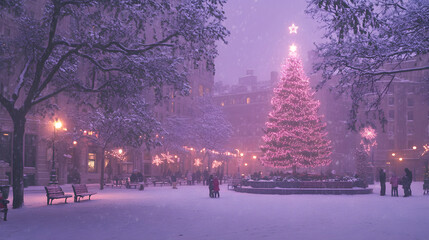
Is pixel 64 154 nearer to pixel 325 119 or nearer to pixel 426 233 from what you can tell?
pixel 426 233

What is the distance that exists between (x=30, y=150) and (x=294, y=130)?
1008 inches

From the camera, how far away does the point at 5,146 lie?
129 feet

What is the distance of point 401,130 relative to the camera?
252 ft

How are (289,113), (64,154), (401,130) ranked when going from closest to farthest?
1. (289,113)
2. (64,154)
3. (401,130)

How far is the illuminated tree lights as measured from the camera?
3481cm

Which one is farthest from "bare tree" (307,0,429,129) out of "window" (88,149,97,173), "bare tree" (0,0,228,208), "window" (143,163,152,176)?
"window" (143,163,152,176)

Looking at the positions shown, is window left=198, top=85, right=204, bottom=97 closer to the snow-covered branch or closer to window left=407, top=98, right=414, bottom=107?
window left=407, top=98, right=414, bottom=107

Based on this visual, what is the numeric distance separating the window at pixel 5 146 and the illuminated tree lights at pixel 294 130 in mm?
23455

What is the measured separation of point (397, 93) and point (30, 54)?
7242cm

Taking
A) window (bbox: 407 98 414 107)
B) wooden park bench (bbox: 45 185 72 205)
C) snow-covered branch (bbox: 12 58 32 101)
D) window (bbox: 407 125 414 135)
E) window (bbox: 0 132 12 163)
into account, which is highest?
window (bbox: 407 98 414 107)

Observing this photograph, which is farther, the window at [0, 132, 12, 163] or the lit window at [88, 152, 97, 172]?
the lit window at [88, 152, 97, 172]

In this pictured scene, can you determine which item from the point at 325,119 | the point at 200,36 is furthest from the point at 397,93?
the point at 200,36

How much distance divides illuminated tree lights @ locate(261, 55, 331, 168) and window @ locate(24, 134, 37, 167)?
22625mm

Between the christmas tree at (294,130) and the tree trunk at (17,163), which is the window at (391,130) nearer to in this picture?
the christmas tree at (294,130)
